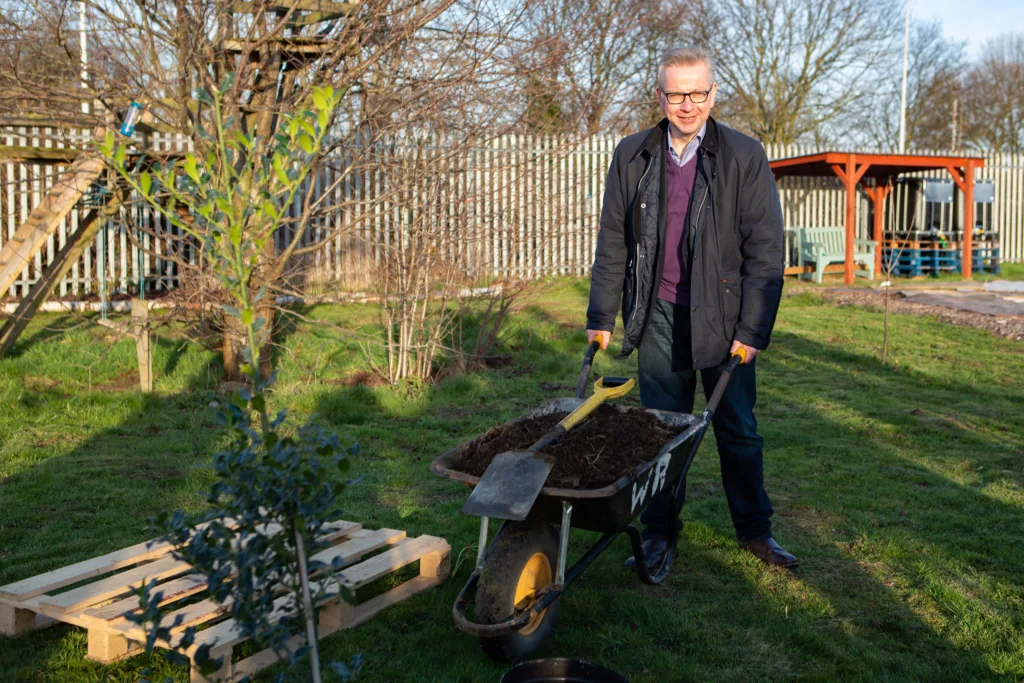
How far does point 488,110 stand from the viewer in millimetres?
6070

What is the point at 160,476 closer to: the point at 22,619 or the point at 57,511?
the point at 57,511

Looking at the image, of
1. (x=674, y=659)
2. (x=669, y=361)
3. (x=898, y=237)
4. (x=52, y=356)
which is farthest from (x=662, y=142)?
(x=898, y=237)

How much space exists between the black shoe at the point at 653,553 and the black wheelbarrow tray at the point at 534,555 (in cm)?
51

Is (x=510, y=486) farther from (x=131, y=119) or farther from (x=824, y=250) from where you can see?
(x=824, y=250)

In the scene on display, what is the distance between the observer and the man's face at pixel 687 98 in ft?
10.2

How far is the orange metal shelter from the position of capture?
14062 millimetres

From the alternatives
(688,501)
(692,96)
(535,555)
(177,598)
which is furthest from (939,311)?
(177,598)

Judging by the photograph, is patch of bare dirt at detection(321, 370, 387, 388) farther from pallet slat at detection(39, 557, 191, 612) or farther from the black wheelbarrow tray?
the black wheelbarrow tray

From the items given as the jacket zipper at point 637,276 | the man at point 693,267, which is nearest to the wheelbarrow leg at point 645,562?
the man at point 693,267

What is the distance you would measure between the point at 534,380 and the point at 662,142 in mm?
3702

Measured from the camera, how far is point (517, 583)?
8.46 ft

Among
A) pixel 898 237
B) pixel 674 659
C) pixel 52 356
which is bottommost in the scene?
pixel 674 659

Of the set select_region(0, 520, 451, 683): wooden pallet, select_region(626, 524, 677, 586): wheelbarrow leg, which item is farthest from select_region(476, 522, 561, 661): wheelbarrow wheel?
select_region(0, 520, 451, 683): wooden pallet

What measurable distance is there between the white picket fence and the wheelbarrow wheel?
335 centimetres
